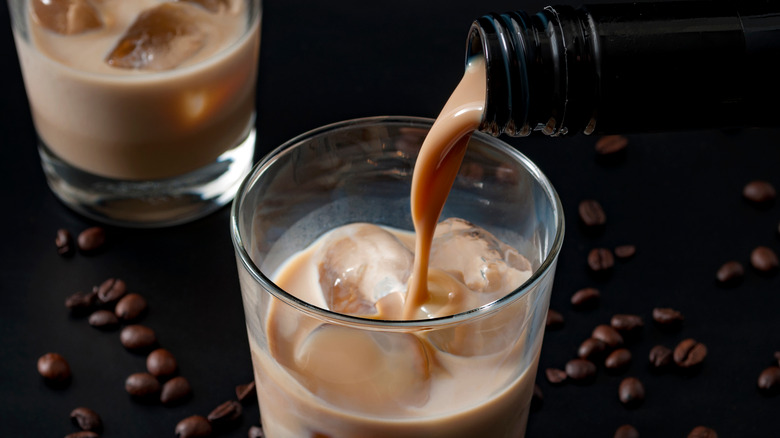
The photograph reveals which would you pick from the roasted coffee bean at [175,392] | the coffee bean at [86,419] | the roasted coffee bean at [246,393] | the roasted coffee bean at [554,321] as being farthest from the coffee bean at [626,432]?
the coffee bean at [86,419]

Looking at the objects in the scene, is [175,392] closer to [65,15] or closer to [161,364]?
[161,364]

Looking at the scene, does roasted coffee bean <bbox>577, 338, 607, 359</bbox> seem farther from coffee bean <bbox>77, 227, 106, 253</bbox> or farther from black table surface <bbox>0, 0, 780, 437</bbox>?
coffee bean <bbox>77, 227, 106, 253</bbox>

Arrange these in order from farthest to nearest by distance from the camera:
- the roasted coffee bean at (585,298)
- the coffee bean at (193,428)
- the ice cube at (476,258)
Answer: the roasted coffee bean at (585,298), the coffee bean at (193,428), the ice cube at (476,258)

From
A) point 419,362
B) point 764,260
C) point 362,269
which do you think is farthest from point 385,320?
point 764,260

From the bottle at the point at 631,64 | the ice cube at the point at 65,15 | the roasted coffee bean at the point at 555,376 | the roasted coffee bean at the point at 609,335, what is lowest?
the roasted coffee bean at the point at 555,376

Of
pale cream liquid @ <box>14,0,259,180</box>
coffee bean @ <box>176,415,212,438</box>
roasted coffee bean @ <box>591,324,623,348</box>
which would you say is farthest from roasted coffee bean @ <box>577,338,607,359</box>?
pale cream liquid @ <box>14,0,259,180</box>

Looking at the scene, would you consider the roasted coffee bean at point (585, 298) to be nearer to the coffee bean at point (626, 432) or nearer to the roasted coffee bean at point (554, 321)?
the roasted coffee bean at point (554, 321)

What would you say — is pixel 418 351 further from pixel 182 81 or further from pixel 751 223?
pixel 751 223
